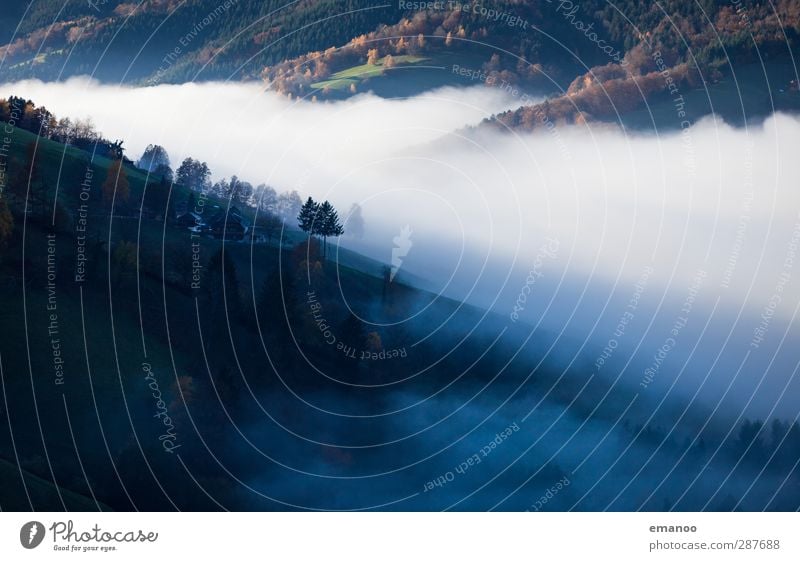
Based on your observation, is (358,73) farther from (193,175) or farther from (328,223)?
(193,175)

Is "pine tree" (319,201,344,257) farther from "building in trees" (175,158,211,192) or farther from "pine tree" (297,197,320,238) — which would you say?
"building in trees" (175,158,211,192)

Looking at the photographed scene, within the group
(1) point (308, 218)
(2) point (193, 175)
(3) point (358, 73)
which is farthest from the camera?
(3) point (358, 73)

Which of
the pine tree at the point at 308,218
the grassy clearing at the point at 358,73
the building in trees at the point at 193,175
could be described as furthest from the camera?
the grassy clearing at the point at 358,73

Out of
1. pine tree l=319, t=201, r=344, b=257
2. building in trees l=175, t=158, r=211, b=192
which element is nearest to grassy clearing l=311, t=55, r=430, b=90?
pine tree l=319, t=201, r=344, b=257

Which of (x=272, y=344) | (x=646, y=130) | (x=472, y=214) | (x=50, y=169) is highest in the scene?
(x=646, y=130)

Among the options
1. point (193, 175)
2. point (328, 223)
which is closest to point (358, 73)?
point (328, 223)

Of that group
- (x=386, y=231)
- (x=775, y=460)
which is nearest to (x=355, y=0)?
(x=386, y=231)

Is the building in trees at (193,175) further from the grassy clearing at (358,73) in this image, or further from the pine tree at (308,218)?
the grassy clearing at (358,73)

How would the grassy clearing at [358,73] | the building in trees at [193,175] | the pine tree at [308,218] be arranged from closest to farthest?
the building in trees at [193,175] < the pine tree at [308,218] < the grassy clearing at [358,73]

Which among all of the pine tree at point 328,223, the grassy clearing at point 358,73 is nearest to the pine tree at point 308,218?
the pine tree at point 328,223

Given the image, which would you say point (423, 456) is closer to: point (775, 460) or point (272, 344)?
point (272, 344)

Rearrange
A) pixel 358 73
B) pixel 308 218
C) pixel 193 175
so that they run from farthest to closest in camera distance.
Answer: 1. pixel 358 73
2. pixel 308 218
3. pixel 193 175
